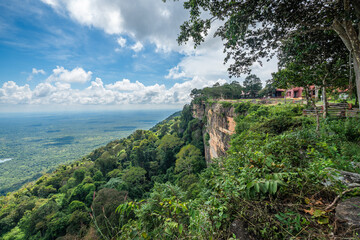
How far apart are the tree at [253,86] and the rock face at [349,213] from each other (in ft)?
144

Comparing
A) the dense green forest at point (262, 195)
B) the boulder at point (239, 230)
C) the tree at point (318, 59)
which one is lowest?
the boulder at point (239, 230)

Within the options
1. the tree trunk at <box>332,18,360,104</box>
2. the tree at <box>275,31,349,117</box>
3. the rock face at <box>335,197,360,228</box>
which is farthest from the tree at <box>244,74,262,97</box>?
the rock face at <box>335,197,360,228</box>

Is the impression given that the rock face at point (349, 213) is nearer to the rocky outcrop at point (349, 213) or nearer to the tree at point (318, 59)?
the rocky outcrop at point (349, 213)

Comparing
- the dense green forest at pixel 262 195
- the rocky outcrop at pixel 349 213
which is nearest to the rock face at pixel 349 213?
the rocky outcrop at pixel 349 213

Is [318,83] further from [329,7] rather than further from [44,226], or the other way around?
[44,226]

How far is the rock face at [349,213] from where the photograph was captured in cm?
149

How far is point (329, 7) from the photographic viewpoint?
4.72m

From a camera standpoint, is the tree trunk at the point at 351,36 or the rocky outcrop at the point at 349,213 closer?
the rocky outcrop at the point at 349,213

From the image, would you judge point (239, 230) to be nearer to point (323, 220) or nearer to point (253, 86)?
point (323, 220)

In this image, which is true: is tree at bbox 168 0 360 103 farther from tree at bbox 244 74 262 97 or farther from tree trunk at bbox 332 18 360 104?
tree at bbox 244 74 262 97

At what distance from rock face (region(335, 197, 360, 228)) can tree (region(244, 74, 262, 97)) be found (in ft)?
144

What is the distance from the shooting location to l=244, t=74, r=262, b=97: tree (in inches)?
1583

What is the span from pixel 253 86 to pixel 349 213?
44.4m

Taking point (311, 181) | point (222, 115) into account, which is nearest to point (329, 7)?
point (311, 181)
